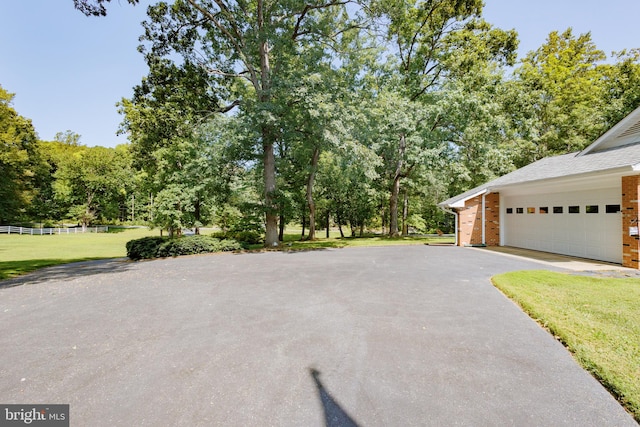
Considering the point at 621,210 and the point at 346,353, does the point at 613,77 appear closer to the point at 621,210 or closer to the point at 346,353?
the point at 621,210

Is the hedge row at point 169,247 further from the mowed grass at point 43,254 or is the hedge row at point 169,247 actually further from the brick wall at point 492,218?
the brick wall at point 492,218

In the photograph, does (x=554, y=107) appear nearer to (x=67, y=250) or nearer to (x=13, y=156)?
(x=67, y=250)

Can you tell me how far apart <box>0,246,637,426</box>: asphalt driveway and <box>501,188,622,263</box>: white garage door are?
681 centimetres

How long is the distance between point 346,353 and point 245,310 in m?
2.36

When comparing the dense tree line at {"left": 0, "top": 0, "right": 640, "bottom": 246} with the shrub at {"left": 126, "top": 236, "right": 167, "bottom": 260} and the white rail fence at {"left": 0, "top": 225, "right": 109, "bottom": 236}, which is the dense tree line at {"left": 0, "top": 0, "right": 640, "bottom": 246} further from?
the white rail fence at {"left": 0, "top": 225, "right": 109, "bottom": 236}

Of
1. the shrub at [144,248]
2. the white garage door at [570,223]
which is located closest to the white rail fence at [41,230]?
the shrub at [144,248]

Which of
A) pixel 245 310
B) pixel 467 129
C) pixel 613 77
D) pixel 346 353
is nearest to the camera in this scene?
pixel 346 353

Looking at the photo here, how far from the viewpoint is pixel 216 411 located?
2.59 meters

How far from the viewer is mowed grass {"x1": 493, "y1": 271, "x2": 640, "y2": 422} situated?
10.1 ft

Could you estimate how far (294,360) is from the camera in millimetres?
3453

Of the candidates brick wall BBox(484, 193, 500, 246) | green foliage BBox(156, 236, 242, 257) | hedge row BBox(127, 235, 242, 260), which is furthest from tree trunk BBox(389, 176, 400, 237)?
hedge row BBox(127, 235, 242, 260)

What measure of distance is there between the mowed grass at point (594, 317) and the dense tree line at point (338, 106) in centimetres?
1043

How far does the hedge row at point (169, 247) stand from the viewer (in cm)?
1320

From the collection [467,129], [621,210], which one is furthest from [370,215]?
[621,210]
